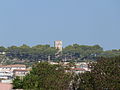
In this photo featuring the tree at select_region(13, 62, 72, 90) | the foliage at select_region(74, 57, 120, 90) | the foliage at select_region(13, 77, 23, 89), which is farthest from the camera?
the foliage at select_region(13, 77, 23, 89)

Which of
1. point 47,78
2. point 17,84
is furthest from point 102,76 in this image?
point 17,84

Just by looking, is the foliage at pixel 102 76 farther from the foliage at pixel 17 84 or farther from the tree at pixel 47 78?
the foliage at pixel 17 84

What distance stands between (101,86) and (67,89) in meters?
5.34

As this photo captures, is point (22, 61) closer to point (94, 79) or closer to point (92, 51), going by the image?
point (92, 51)

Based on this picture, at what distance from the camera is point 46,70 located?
74188 mm

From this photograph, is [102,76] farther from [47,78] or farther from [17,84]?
[17,84]

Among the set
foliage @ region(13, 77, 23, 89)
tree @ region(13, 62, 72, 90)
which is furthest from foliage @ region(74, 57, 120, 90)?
foliage @ region(13, 77, 23, 89)

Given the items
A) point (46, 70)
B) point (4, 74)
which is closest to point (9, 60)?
point (4, 74)

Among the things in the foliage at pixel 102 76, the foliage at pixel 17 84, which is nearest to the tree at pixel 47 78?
the foliage at pixel 17 84

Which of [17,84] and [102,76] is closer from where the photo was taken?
[102,76]

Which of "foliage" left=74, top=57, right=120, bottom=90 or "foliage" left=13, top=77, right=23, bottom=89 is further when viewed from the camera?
"foliage" left=13, top=77, right=23, bottom=89

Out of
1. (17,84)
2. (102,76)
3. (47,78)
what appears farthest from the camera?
(47,78)

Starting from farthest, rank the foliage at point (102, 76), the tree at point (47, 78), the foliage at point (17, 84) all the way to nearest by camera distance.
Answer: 1. the foliage at point (17, 84)
2. the tree at point (47, 78)
3. the foliage at point (102, 76)

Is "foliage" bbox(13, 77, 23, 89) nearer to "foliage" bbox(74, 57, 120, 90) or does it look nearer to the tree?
the tree
